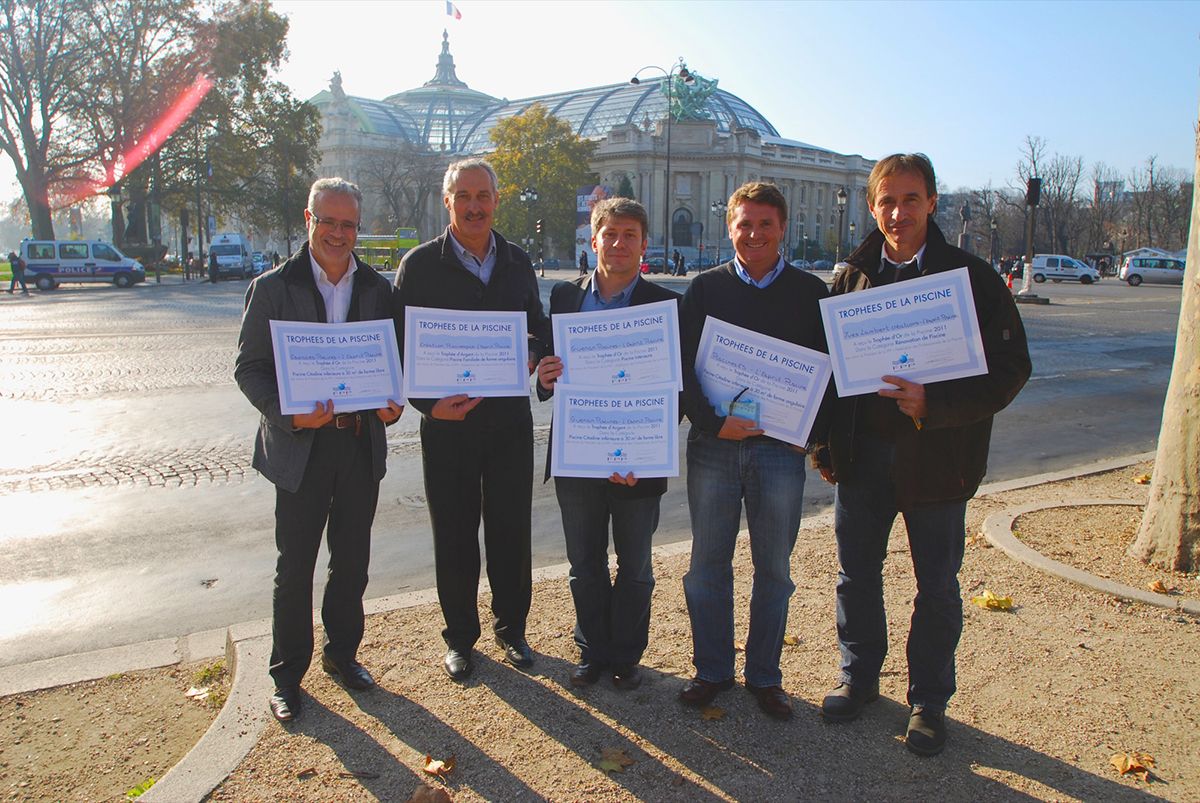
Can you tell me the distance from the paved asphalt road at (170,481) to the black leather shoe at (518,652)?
1628mm

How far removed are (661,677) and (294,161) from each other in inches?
2225

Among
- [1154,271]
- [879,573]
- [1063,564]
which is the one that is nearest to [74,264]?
[1063,564]

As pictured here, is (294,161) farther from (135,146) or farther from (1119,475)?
(1119,475)

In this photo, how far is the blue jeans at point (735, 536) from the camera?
3.84 meters

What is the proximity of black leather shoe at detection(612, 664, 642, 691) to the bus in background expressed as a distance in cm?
6056

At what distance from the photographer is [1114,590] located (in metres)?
5.27

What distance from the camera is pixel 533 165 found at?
256 ft

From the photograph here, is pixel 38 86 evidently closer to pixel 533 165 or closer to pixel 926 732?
pixel 533 165

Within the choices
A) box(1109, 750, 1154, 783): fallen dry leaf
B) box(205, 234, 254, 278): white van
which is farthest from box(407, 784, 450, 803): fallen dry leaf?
box(205, 234, 254, 278): white van

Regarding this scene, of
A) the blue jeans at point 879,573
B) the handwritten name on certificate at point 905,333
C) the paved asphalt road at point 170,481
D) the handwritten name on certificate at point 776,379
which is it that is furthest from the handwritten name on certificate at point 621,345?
the paved asphalt road at point 170,481

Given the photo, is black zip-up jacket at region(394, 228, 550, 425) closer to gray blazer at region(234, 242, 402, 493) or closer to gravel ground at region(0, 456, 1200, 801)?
gray blazer at region(234, 242, 402, 493)

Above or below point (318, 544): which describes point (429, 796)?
below

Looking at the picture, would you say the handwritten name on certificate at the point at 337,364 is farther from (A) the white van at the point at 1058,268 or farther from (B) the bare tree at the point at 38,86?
(A) the white van at the point at 1058,268

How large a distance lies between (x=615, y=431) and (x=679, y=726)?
4.26 ft
